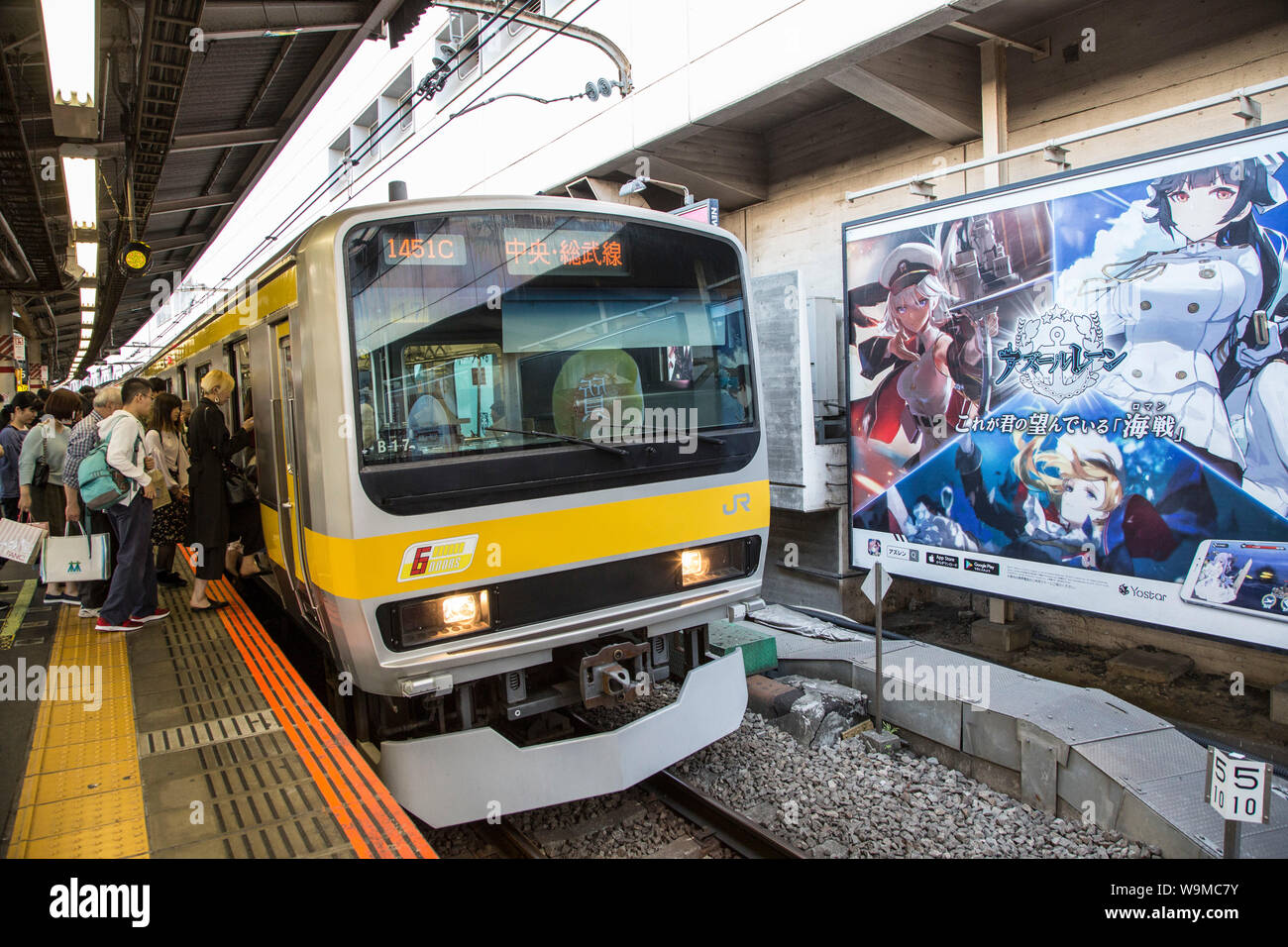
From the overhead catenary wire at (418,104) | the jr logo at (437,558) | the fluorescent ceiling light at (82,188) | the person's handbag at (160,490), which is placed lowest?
the jr logo at (437,558)

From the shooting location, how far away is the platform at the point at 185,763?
8.97 feet

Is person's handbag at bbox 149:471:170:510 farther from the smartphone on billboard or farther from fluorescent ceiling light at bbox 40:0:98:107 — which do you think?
the smartphone on billboard

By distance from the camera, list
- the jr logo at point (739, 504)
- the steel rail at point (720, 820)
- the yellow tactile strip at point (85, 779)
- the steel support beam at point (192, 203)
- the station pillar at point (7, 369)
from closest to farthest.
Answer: the yellow tactile strip at point (85, 779) → the steel rail at point (720, 820) → the jr logo at point (739, 504) → the station pillar at point (7, 369) → the steel support beam at point (192, 203)

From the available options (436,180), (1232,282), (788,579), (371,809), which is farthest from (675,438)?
(436,180)

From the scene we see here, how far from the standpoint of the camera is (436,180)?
1398 cm

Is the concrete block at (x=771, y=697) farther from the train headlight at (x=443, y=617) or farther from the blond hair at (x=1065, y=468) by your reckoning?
the train headlight at (x=443, y=617)

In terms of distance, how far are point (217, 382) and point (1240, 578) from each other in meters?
6.23

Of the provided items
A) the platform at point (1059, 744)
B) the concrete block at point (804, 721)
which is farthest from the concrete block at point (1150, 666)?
the concrete block at point (804, 721)

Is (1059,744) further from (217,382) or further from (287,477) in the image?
(217,382)

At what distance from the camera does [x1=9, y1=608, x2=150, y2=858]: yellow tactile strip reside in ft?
8.96

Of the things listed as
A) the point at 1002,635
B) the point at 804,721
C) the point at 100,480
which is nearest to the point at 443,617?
the point at 100,480

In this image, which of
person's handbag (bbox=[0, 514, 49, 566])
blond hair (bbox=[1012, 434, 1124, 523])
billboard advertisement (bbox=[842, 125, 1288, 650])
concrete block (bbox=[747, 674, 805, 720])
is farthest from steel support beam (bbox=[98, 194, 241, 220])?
blond hair (bbox=[1012, 434, 1124, 523])

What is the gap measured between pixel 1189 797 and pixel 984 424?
280 cm
